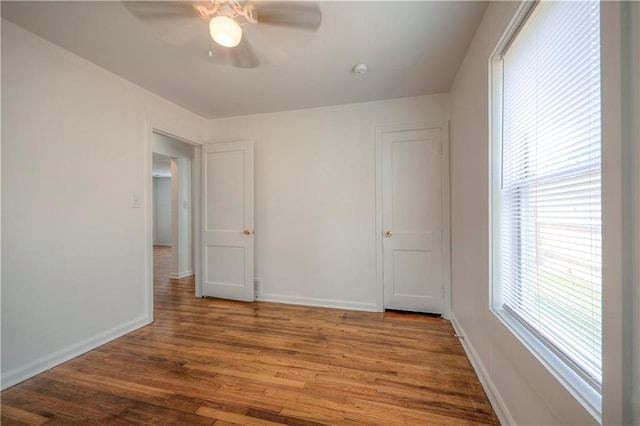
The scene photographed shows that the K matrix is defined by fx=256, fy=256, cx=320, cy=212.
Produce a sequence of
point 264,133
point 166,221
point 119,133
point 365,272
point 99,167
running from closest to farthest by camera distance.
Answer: point 99,167
point 119,133
point 365,272
point 264,133
point 166,221

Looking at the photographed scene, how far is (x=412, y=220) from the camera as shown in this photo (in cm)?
292

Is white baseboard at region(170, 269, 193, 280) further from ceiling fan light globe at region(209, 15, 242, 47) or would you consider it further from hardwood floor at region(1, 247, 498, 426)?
ceiling fan light globe at region(209, 15, 242, 47)

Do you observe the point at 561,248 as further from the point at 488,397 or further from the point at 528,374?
the point at 488,397

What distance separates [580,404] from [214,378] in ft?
6.37

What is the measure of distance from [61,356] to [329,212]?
2.70m

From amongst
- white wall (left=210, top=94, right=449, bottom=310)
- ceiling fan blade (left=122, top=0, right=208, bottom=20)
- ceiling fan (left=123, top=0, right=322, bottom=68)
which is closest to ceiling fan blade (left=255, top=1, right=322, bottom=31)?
ceiling fan (left=123, top=0, right=322, bottom=68)

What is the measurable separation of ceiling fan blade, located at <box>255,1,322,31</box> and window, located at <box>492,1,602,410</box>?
115 cm

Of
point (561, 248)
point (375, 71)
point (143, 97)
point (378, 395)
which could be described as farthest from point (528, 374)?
point (143, 97)

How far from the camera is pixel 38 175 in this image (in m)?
1.89

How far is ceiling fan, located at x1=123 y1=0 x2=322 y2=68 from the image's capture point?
1526mm

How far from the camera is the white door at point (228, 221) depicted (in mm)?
3348

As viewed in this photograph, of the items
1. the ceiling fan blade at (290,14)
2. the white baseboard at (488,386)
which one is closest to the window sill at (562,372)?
the white baseboard at (488,386)

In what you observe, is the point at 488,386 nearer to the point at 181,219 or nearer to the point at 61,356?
the point at 61,356

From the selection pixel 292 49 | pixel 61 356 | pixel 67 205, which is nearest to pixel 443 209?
pixel 292 49
